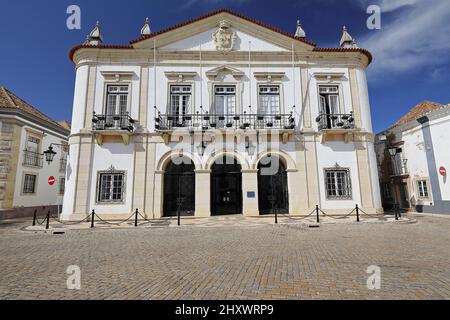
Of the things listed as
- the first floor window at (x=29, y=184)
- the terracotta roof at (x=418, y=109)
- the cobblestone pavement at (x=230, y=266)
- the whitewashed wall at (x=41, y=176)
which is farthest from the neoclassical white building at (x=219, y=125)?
the first floor window at (x=29, y=184)

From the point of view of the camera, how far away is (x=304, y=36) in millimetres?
16250

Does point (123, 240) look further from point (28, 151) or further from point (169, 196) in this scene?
point (28, 151)

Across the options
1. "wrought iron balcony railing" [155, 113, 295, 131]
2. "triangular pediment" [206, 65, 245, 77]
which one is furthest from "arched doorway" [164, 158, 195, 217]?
"triangular pediment" [206, 65, 245, 77]

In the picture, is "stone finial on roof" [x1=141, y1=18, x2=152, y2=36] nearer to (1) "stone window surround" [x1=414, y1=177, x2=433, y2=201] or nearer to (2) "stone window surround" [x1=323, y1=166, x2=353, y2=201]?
(2) "stone window surround" [x1=323, y1=166, x2=353, y2=201]

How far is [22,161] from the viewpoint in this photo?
1719 centimetres

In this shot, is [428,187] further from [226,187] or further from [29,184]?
[29,184]

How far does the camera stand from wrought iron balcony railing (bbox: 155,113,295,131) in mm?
14117

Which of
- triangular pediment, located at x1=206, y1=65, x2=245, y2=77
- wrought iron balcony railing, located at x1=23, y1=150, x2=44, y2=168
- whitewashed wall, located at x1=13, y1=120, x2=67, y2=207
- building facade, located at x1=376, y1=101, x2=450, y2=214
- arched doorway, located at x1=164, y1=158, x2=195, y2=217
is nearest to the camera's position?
arched doorway, located at x1=164, y1=158, x2=195, y2=217

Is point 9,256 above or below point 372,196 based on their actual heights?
below

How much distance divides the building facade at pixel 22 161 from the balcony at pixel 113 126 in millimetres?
5903

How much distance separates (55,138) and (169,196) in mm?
13450

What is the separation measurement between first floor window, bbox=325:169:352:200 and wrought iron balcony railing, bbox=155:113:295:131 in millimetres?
3510

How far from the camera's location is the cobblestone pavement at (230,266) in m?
3.63

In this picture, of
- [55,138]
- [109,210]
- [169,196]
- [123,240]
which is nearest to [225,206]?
[169,196]
